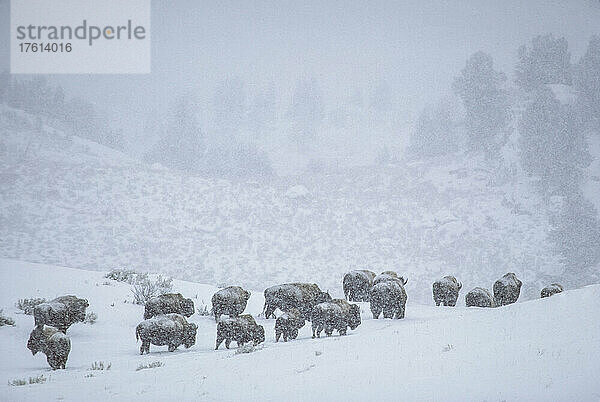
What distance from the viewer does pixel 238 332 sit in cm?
1102

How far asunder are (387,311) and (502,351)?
729 cm

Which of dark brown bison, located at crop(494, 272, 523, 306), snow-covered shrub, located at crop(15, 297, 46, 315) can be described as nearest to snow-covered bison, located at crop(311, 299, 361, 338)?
snow-covered shrub, located at crop(15, 297, 46, 315)

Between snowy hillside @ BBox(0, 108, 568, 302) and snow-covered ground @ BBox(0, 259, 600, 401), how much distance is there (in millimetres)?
31520

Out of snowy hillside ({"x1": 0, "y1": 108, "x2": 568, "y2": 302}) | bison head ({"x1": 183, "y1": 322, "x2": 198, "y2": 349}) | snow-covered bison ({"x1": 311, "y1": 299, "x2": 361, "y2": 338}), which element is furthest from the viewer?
snowy hillside ({"x1": 0, "y1": 108, "x2": 568, "y2": 302})

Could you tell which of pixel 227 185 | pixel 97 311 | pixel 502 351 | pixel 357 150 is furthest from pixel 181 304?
pixel 357 150

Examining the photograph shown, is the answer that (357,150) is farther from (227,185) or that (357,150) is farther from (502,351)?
(502,351)

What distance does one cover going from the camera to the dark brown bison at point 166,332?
34.7 ft

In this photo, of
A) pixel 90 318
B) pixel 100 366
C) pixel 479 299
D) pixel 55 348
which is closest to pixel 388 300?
pixel 479 299

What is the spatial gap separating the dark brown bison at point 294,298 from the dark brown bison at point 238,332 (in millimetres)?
2269

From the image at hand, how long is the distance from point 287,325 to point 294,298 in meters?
2.05

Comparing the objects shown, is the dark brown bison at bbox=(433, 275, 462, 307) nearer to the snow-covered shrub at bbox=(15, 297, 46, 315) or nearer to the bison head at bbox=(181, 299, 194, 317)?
the bison head at bbox=(181, 299, 194, 317)

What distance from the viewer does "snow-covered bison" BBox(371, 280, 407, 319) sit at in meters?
13.9

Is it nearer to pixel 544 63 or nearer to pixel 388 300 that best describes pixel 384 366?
pixel 388 300

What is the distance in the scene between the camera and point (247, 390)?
6676mm
